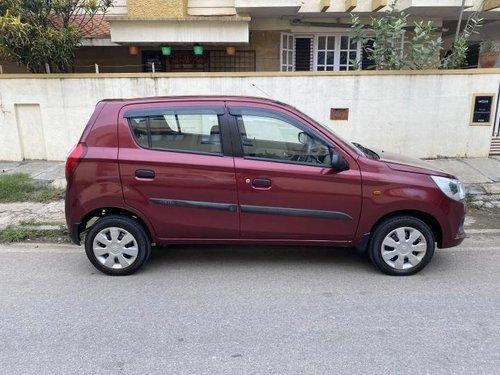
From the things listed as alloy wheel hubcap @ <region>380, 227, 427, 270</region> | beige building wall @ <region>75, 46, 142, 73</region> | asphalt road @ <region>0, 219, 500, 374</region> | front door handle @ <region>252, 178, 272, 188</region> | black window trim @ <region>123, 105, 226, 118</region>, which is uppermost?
beige building wall @ <region>75, 46, 142, 73</region>

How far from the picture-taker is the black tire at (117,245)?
4.12 metres

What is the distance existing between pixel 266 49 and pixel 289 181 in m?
8.49

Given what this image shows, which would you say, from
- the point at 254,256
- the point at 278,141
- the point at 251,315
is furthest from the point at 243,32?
the point at 251,315

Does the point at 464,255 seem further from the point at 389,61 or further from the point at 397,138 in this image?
the point at 389,61

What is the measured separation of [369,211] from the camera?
157 inches

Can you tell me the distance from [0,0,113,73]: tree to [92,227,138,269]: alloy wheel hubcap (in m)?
5.42

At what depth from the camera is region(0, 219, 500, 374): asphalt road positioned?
283 centimetres

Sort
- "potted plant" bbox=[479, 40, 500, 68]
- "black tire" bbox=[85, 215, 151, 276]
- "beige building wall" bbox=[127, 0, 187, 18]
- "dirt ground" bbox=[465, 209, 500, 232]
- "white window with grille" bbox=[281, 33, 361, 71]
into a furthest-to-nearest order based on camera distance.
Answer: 1. "white window with grille" bbox=[281, 33, 361, 71]
2. "beige building wall" bbox=[127, 0, 187, 18]
3. "potted plant" bbox=[479, 40, 500, 68]
4. "dirt ground" bbox=[465, 209, 500, 232]
5. "black tire" bbox=[85, 215, 151, 276]

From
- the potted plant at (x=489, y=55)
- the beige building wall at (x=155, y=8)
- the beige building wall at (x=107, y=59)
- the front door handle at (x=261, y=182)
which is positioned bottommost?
the front door handle at (x=261, y=182)

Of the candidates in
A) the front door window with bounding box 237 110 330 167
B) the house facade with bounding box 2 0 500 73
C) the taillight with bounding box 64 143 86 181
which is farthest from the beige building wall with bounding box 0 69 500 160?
the taillight with bounding box 64 143 86 181

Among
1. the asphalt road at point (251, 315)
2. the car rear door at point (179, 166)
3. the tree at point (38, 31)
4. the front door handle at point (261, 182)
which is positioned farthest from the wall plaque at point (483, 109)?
the tree at point (38, 31)

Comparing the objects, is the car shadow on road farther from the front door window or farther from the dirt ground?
the dirt ground

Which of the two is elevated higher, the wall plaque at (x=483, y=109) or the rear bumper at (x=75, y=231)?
the wall plaque at (x=483, y=109)

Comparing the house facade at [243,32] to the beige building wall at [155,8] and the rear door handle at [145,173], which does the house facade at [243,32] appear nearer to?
the beige building wall at [155,8]
